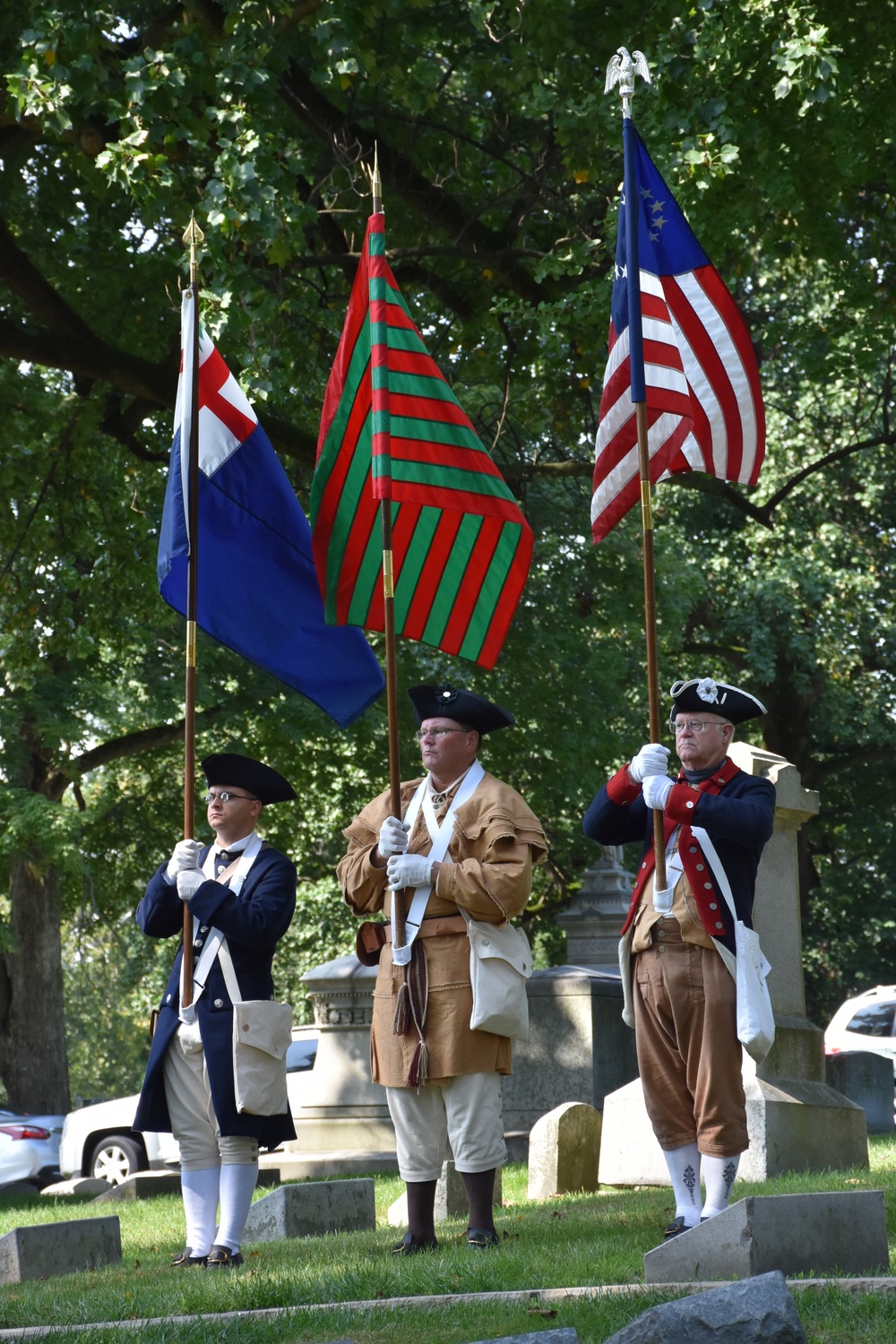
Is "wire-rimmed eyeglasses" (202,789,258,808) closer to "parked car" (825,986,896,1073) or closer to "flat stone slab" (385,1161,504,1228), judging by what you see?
"flat stone slab" (385,1161,504,1228)

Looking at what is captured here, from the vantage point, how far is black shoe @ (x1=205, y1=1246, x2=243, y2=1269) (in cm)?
613

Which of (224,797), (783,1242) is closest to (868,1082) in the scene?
(224,797)

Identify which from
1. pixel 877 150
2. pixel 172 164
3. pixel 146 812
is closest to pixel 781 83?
pixel 877 150

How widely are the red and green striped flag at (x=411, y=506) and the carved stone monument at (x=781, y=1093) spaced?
2769 mm

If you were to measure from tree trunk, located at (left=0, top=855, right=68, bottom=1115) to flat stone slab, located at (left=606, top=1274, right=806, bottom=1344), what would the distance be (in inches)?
674

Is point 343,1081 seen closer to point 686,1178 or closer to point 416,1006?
point 416,1006

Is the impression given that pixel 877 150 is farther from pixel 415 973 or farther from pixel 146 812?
pixel 146 812

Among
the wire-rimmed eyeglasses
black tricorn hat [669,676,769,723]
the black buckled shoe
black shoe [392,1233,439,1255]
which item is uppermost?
black tricorn hat [669,676,769,723]

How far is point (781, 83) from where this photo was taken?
9500mm

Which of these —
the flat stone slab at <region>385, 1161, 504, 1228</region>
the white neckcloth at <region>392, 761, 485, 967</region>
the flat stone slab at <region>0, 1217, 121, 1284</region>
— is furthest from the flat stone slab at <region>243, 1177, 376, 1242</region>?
the white neckcloth at <region>392, 761, 485, 967</region>

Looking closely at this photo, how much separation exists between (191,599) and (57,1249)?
2634mm

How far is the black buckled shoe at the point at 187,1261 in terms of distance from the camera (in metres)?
6.17

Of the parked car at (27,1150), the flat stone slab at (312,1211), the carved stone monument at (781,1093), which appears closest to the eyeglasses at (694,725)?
the flat stone slab at (312,1211)

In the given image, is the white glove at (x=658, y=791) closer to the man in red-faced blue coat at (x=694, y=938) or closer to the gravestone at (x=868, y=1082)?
the man in red-faced blue coat at (x=694, y=938)
